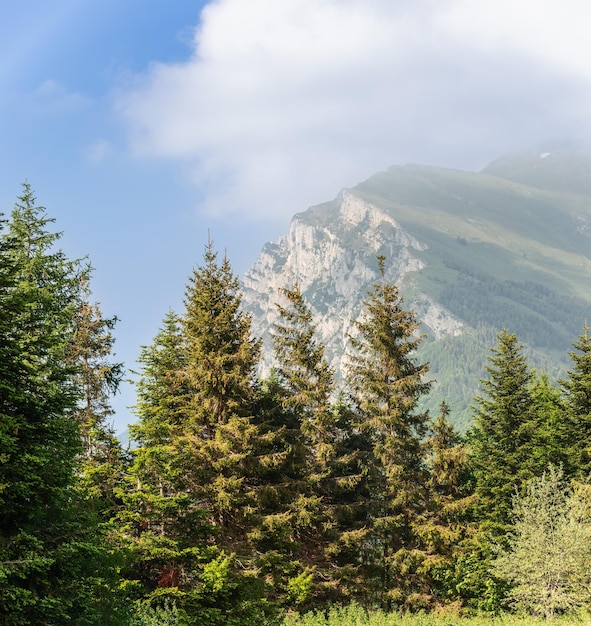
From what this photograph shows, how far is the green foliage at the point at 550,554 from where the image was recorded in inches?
1147

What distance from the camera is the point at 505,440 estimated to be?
112 ft

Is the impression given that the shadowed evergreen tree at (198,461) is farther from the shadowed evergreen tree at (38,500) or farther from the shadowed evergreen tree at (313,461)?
the shadowed evergreen tree at (38,500)

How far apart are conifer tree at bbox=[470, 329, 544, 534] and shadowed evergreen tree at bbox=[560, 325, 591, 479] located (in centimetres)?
185

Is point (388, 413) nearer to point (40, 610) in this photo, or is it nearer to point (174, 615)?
point (174, 615)

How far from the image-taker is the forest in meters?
14.4

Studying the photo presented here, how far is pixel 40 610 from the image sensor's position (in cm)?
1280

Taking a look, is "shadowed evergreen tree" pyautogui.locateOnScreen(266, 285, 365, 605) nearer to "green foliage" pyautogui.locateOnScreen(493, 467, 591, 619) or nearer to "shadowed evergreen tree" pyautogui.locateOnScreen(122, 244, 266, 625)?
"shadowed evergreen tree" pyautogui.locateOnScreen(122, 244, 266, 625)

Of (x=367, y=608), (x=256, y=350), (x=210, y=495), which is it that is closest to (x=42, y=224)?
(x=256, y=350)

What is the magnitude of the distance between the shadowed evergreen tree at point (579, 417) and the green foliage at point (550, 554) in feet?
7.62

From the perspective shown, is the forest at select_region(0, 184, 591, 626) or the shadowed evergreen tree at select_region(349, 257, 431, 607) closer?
the forest at select_region(0, 184, 591, 626)

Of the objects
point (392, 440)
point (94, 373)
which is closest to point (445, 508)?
point (392, 440)

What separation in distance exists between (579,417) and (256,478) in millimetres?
19469

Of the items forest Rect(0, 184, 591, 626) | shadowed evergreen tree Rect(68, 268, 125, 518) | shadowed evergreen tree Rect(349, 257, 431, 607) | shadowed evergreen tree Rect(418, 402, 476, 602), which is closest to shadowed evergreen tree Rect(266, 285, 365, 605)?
forest Rect(0, 184, 591, 626)

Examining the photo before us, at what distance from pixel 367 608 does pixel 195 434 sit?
39.8ft
